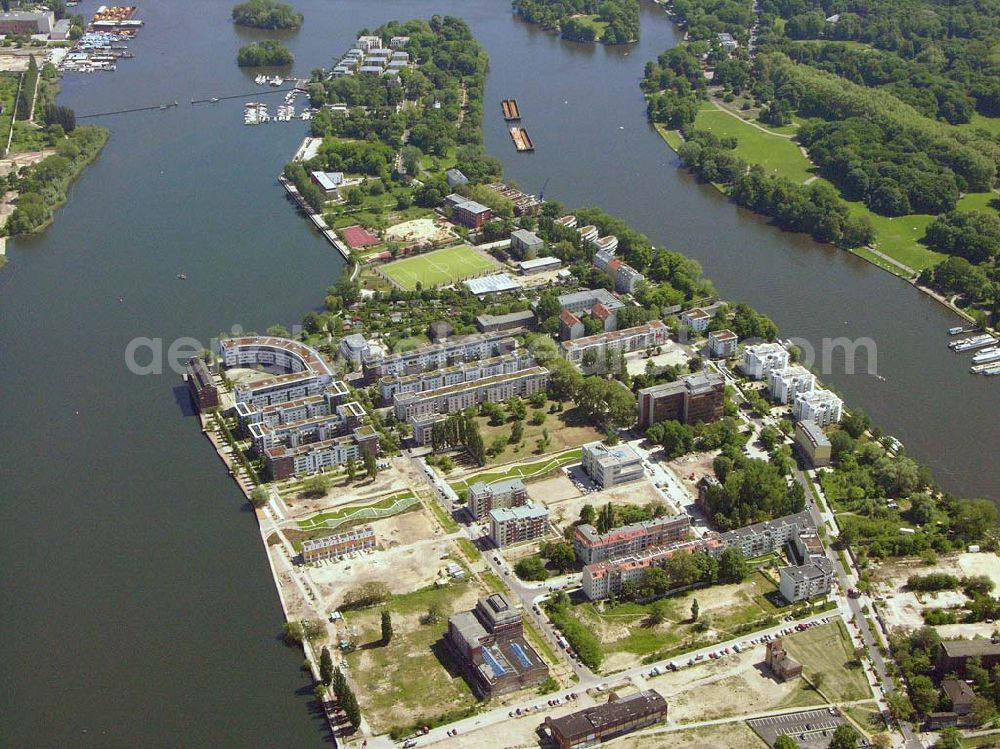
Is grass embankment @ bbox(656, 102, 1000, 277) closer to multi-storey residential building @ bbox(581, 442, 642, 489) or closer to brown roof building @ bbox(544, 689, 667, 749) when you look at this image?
multi-storey residential building @ bbox(581, 442, 642, 489)

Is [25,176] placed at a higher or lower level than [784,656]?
lower

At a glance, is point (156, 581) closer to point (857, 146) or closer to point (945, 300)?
point (945, 300)

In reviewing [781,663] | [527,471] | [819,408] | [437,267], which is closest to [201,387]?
[527,471]

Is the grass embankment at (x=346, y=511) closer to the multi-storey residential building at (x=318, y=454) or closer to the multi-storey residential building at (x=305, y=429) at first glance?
the multi-storey residential building at (x=318, y=454)

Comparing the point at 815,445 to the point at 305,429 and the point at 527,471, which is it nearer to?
the point at 527,471

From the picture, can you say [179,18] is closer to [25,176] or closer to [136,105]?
[136,105]

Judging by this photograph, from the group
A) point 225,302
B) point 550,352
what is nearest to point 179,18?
point 225,302

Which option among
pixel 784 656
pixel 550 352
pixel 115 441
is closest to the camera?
pixel 784 656

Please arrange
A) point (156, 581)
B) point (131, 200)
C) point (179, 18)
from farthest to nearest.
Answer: point (179, 18)
point (131, 200)
point (156, 581)

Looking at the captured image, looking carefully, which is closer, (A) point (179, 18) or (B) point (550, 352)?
(B) point (550, 352)
